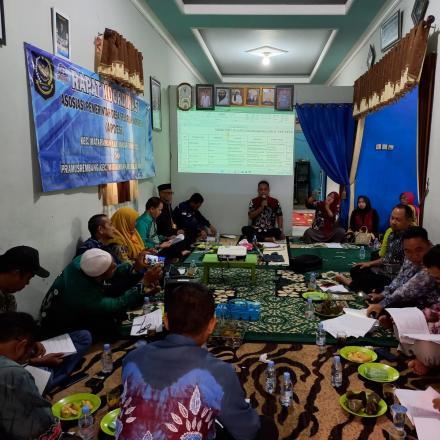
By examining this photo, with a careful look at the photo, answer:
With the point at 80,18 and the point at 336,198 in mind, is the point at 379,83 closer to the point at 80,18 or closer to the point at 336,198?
the point at 336,198

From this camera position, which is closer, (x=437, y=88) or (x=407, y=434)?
(x=407, y=434)

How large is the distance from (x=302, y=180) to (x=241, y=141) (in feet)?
17.9

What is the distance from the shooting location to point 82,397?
77.7 inches

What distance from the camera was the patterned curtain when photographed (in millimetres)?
3648

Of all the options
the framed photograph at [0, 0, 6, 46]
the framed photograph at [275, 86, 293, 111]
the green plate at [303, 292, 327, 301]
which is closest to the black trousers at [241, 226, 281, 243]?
the framed photograph at [275, 86, 293, 111]

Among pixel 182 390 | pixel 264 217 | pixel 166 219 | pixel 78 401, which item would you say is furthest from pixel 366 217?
pixel 182 390

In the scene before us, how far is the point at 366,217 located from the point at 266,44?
3221 mm

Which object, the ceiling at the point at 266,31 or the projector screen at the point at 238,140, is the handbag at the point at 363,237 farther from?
the ceiling at the point at 266,31

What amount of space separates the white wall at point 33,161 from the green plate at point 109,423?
1196 millimetres

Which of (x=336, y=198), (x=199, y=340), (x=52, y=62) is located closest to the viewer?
(x=199, y=340)

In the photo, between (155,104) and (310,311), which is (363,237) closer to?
(310,311)

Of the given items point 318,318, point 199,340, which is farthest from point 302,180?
point 199,340

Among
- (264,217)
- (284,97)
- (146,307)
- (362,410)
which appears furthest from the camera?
(284,97)

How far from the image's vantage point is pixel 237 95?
6.25 meters
